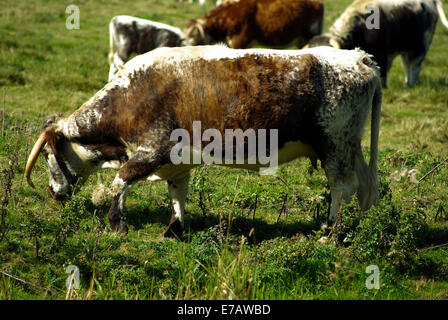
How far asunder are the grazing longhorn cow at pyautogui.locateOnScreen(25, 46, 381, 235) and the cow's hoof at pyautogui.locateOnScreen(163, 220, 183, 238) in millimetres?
568

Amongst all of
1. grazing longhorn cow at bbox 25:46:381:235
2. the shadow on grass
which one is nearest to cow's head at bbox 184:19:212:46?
the shadow on grass

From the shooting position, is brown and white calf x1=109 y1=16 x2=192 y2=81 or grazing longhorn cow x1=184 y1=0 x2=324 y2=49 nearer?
brown and white calf x1=109 y1=16 x2=192 y2=81

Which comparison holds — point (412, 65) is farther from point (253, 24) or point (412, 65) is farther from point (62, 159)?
point (62, 159)

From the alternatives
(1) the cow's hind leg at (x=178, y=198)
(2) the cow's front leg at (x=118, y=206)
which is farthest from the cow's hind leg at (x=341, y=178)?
Result: (2) the cow's front leg at (x=118, y=206)

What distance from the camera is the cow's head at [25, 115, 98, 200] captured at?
6.12m

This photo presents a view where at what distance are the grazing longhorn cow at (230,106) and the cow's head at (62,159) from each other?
0.16ft

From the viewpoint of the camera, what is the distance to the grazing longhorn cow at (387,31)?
41.2ft

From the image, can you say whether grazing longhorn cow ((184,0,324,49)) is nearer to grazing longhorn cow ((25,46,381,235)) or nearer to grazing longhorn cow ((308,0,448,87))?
grazing longhorn cow ((308,0,448,87))

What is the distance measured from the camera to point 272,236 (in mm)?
6434

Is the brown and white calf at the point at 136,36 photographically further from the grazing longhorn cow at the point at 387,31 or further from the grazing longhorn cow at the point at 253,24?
the grazing longhorn cow at the point at 387,31

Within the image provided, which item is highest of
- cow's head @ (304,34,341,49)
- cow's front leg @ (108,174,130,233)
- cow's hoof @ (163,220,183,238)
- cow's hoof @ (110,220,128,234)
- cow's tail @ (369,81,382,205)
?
cow's head @ (304,34,341,49)
